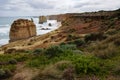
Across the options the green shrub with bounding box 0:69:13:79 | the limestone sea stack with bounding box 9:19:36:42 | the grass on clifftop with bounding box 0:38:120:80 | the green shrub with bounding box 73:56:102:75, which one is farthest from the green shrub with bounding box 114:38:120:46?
the limestone sea stack with bounding box 9:19:36:42

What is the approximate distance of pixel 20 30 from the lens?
59.0 meters

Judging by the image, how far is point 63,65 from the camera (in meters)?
9.10

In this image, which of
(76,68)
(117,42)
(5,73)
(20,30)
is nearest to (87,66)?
(76,68)

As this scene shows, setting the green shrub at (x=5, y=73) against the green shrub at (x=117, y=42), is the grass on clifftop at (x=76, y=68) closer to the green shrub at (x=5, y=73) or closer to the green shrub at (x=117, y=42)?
the green shrub at (x=5, y=73)

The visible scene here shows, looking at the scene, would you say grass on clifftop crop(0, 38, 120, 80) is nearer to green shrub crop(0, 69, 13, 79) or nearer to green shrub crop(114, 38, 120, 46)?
green shrub crop(0, 69, 13, 79)

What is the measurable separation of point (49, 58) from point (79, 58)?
71.5 inches

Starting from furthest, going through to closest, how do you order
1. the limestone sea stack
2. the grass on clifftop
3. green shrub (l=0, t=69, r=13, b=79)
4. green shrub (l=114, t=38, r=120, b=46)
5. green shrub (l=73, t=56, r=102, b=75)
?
the limestone sea stack < green shrub (l=114, t=38, r=120, b=46) < green shrub (l=0, t=69, r=13, b=79) < green shrub (l=73, t=56, r=102, b=75) < the grass on clifftop

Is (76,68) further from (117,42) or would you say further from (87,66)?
(117,42)

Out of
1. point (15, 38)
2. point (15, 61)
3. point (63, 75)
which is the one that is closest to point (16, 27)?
point (15, 38)

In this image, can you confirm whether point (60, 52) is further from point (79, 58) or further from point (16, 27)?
point (16, 27)

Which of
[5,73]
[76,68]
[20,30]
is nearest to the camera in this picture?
[76,68]

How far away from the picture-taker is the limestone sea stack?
5753cm

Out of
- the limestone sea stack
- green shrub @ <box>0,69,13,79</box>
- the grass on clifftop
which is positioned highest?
the grass on clifftop

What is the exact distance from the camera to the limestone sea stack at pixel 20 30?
5753 cm
